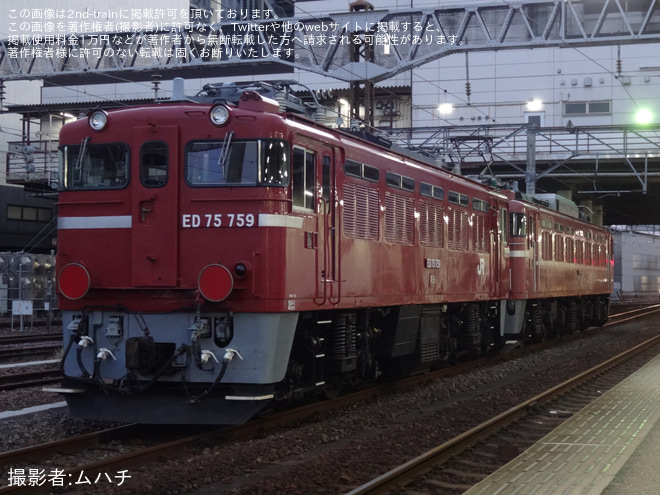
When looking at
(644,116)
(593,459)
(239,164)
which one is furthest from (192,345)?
(644,116)

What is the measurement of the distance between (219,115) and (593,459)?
561 centimetres

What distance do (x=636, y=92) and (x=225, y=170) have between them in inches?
1811

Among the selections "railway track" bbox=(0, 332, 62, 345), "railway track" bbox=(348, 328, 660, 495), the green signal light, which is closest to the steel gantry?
"railway track" bbox=(0, 332, 62, 345)

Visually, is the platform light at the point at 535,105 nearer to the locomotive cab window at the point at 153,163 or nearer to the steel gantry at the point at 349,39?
the steel gantry at the point at 349,39

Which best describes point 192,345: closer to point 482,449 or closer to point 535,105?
point 482,449

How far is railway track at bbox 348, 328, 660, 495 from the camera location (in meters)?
8.07

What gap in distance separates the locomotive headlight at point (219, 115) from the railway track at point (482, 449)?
4.42 meters

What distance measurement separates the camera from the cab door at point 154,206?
10.0 metres

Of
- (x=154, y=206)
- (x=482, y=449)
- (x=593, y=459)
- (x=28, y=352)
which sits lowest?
(x=482, y=449)

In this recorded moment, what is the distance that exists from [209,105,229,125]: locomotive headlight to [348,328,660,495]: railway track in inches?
174

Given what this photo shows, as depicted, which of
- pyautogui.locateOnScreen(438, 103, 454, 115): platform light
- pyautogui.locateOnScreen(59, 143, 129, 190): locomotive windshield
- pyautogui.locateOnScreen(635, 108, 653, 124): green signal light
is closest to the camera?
pyautogui.locateOnScreen(59, 143, 129, 190): locomotive windshield

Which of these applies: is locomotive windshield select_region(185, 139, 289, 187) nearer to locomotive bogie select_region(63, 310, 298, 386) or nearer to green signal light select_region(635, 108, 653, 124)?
locomotive bogie select_region(63, 310, 298, 386)

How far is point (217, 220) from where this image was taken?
9.93m

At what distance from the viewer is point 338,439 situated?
33.6 feet
